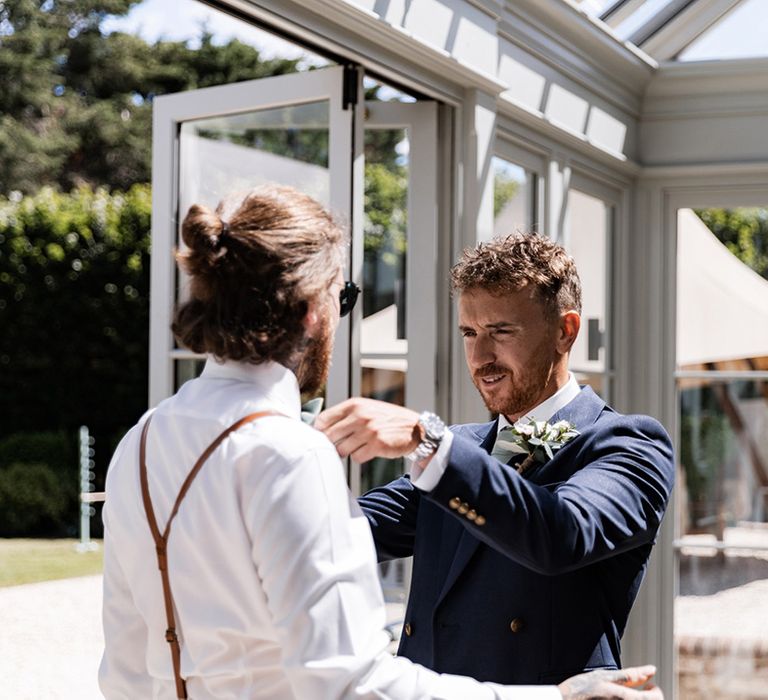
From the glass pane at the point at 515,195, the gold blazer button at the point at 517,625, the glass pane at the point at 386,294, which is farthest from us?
the glass pane at the point at 515,195

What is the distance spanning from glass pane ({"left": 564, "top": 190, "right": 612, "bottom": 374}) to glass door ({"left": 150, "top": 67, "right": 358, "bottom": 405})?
1322 millimetres

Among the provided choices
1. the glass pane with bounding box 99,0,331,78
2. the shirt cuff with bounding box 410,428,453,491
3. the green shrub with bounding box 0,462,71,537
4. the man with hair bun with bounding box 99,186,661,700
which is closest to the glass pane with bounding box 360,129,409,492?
the shirt cuff with bounding box 410,428,453,491

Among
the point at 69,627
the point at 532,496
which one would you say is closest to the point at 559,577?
the point at 532,496

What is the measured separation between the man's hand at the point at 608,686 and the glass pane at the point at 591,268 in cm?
302

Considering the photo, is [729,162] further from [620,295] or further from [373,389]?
[373,389]

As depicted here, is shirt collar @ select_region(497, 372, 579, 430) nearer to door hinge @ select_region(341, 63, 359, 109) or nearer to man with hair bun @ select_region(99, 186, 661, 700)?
man with hair bun @ select_region(99, 186, 661, 700)

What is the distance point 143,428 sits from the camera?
4.32 feet

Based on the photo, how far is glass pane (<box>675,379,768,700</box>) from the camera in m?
5.01

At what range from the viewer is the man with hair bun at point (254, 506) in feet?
3.92

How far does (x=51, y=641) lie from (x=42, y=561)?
5.34m

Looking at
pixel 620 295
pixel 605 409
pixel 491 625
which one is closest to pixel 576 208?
pixel 620 295

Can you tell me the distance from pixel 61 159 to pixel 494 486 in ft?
55.4

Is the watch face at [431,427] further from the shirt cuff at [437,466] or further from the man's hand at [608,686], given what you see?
the man's hand at [608,686]

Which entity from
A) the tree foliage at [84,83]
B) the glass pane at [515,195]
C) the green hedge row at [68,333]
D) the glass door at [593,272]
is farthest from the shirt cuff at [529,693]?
the tree foliage at [84,83]
